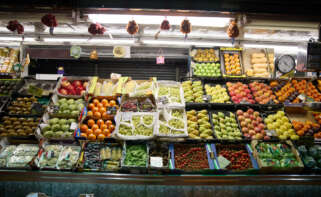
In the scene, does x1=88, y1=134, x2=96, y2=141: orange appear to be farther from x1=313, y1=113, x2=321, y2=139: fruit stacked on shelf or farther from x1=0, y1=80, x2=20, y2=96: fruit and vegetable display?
x1=313, y1=113, x2=321, y2=139: fruit stacked on shelf

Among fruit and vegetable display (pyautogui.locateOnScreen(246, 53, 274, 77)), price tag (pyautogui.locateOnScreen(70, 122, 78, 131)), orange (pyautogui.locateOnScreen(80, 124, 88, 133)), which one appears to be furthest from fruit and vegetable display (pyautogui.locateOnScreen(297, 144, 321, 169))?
price tag (pyautogui.locateOnScreen(70, 122, 78, 131))

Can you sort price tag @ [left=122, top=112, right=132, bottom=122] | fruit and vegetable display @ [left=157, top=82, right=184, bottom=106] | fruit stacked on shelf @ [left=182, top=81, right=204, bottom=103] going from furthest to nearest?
fruit stacked on shelf @ [left=182, top=81, right=204, bottom=103], fruit and vegetable display @ [left=157, top=82, right=184, bottom=106], price tag @ [left=122, top=112, right=132, bottom=122]

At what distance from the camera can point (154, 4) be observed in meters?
3.32

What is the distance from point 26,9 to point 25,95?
62.0 inches

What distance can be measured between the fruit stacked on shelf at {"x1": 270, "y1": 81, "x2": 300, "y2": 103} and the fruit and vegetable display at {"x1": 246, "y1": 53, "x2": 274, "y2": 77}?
35.3 inches

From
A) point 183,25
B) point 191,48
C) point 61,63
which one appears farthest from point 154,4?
point 61,63

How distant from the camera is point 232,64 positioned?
538 centimetres

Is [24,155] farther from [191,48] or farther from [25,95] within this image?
[191,48]

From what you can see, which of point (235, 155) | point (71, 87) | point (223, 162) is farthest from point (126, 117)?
point (235, 155)

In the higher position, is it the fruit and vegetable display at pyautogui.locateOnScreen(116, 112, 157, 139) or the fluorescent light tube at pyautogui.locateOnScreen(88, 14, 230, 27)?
the fluorescent light tube at pyautogui.locateOnScreen(88, 14, 230, 27)

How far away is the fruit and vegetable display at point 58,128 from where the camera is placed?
3261mm

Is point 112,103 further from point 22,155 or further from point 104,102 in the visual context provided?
point 22,155

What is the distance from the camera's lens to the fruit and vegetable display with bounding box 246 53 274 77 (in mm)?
5359

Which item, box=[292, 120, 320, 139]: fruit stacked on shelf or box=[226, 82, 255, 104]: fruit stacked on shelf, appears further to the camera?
box=[226, 82, 255, 104]: fruit stacked on shelf
